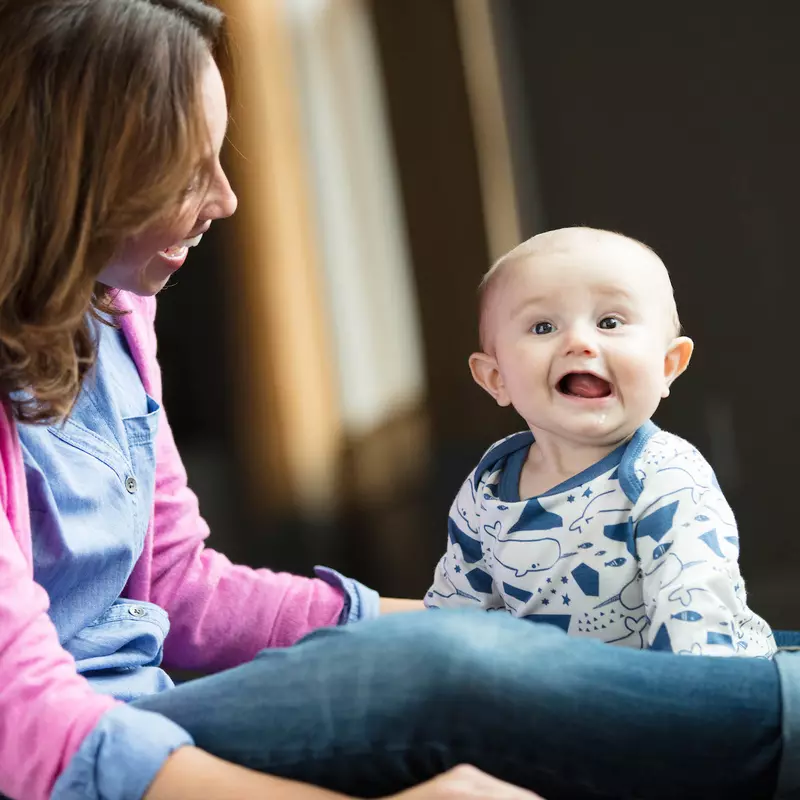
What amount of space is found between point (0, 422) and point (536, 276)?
18.6 inches

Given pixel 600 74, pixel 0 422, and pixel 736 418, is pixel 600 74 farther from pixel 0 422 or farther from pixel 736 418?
pixel 0 422

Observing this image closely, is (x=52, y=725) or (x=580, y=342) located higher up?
(x=580, y=342)

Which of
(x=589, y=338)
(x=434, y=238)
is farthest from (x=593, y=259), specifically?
(x=434, y=238)

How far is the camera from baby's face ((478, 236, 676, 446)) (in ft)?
3.20

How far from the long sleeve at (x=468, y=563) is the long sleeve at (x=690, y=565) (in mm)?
193

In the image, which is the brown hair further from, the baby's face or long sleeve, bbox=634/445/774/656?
long sleeve, bbox=634/445/774/656

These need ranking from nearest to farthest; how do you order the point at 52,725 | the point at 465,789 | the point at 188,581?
the point at 465,789 < the point at 52,725 < the point at 188,581

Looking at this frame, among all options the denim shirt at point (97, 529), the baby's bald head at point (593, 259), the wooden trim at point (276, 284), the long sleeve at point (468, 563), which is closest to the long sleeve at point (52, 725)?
the denim shirt at point (97, 529)

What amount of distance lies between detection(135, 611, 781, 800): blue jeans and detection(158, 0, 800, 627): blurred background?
1.18m

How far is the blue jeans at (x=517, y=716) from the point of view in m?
0.74

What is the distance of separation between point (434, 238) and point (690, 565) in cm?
118

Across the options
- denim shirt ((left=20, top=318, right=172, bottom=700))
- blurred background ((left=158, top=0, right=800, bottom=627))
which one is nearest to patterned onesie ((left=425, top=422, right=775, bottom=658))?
denim shirt ((left=20, top=318, right=172, bottom=700))

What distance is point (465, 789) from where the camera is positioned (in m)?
0.69

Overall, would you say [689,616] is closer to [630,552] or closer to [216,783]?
[630,552]
